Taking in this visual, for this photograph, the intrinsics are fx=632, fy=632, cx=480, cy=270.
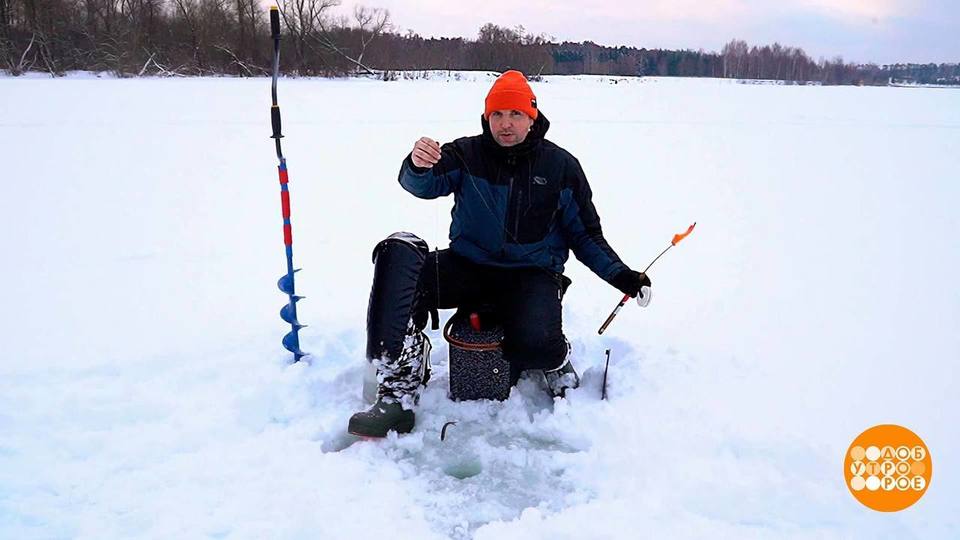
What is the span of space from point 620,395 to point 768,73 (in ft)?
256

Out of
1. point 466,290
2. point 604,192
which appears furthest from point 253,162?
point 466,290

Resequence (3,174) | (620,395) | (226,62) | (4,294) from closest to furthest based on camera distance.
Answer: (620,395)
(4,294)
(3,174)
(226,62)

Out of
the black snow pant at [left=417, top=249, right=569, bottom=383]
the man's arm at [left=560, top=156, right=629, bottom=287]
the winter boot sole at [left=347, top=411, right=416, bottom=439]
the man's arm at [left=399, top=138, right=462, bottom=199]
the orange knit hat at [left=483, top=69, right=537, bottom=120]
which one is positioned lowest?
the winter boot sole at [left=347, top=411, right=416, bottom=439]

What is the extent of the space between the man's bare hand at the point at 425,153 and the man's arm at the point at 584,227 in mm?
581

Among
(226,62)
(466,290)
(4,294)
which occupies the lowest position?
(4,294)

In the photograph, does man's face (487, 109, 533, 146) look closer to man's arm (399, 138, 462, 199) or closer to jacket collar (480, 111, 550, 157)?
jacket collar (480, 111, 550, 157)

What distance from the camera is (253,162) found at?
28.6 feet

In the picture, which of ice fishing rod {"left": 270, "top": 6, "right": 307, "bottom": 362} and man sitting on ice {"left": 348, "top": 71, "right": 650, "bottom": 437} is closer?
man sitting on ice {"left": 348, "top": 71, "right": 650, "bottom": 437}

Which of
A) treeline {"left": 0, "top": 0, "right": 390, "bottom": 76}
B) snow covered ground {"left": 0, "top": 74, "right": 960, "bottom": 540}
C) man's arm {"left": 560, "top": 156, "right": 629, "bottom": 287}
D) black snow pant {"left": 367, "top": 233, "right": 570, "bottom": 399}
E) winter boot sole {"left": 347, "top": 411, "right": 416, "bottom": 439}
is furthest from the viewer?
treeline {"left": 0, "top": 0, "right": 390, "bottom": 76}

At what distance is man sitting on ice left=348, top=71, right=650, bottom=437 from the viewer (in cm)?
249

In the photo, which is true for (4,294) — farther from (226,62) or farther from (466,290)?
(226,62)

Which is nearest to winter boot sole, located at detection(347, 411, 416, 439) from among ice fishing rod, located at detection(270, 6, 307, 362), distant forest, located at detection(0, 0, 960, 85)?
ice fishing rod, located at detection(270, 6, 307, 362)

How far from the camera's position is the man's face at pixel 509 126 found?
2.60 meters

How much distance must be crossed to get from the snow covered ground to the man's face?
1072mm
